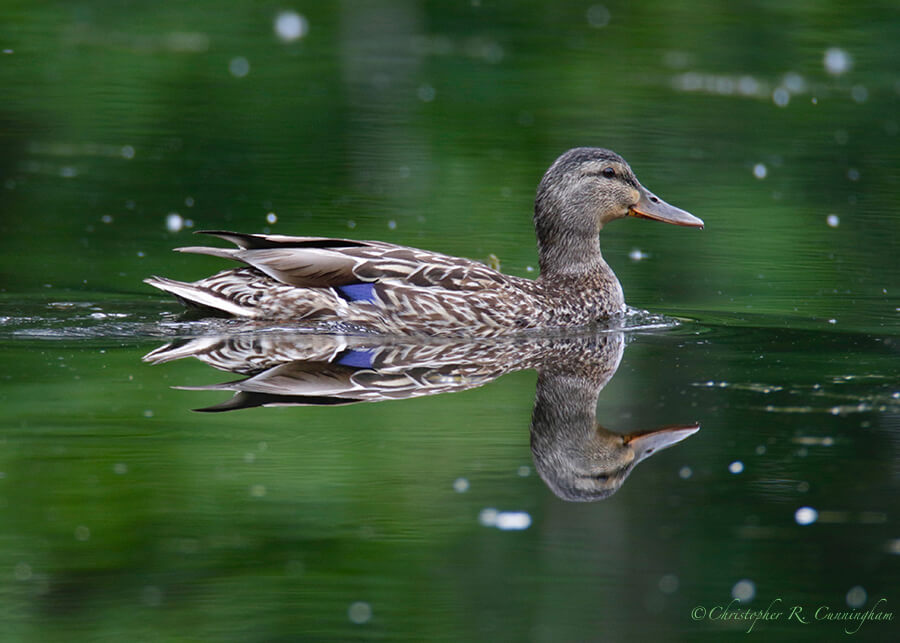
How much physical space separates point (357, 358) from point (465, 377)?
0.70m

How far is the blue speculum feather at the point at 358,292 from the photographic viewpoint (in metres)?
9.20

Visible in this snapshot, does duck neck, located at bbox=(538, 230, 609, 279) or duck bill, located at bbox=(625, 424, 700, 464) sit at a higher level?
duck bill, located at bbox=(625, 424, 700, 464)

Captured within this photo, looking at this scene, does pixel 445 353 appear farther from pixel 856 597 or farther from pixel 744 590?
pixel 856 597

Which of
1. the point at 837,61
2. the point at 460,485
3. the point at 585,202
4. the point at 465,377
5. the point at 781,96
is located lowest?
the point at 781,96

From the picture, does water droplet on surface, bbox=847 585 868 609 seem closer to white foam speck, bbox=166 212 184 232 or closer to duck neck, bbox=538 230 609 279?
duck neck, bbox=538 230 609 279

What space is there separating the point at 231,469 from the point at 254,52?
1361 cm

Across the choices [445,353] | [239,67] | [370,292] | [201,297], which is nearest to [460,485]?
[445,353]

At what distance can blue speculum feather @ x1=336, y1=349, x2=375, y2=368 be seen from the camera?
26.8ft

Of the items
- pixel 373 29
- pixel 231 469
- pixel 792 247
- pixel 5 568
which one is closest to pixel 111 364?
pixel 231 469

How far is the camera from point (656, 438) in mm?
6828

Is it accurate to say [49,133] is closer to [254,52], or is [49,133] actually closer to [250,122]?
[250,122]

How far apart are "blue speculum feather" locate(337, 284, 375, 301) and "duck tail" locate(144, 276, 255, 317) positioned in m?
0.57

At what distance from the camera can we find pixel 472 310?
923 centimetres

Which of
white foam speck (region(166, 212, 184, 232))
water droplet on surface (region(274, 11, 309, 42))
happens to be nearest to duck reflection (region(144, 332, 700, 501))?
white foam speck (region(166, 212, 184, 232))
